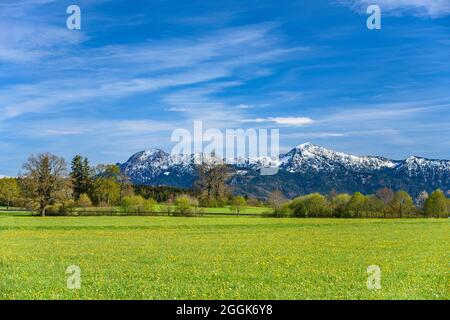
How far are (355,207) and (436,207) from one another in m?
21.4

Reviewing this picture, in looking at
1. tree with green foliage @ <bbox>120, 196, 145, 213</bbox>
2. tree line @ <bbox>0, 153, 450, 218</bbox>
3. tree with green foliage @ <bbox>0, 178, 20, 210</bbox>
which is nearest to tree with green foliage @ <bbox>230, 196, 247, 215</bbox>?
tree line @ <bbox>0, 153, 450, 218</bbox>

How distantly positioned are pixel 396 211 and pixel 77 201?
69.0m

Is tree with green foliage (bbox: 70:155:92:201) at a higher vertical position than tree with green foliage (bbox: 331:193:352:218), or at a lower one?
higher

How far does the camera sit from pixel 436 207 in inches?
4564

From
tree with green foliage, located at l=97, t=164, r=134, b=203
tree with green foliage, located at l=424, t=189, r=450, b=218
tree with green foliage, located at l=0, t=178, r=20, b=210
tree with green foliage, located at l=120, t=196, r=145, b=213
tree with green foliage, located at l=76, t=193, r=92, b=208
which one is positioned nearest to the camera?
tree with green foliage, located at l=120, t=196, r=145, b=213

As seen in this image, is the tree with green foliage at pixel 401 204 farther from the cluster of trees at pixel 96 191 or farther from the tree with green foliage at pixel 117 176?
the tree with green foliage at pixel 117 176

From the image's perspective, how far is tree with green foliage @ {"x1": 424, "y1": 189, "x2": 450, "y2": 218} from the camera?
378 ft

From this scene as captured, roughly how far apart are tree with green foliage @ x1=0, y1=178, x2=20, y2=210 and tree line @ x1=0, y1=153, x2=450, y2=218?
981 inches

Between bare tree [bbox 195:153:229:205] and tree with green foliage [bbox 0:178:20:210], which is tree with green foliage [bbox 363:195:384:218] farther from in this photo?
tree with green foliage [bbox 0:178:20:210]

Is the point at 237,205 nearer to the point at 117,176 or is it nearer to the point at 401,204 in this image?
the point at 117,176

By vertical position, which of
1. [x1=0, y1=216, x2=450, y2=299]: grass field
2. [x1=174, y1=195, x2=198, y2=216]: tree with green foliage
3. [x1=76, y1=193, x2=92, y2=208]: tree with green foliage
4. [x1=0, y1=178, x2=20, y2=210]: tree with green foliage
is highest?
[x1=0, y1=178, x2=20, y2=210]: tree with green foliage

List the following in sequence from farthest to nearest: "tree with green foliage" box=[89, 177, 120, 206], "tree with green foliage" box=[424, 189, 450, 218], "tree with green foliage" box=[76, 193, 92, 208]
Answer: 1. "tree with green foliage" box=[89, 177, 120, 206]
2. "tree with green foliage" box=[76, 193, 92, 208]
3. "tree with green foliage" box=[424, 189, 450, 218]

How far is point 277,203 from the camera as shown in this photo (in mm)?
117000
